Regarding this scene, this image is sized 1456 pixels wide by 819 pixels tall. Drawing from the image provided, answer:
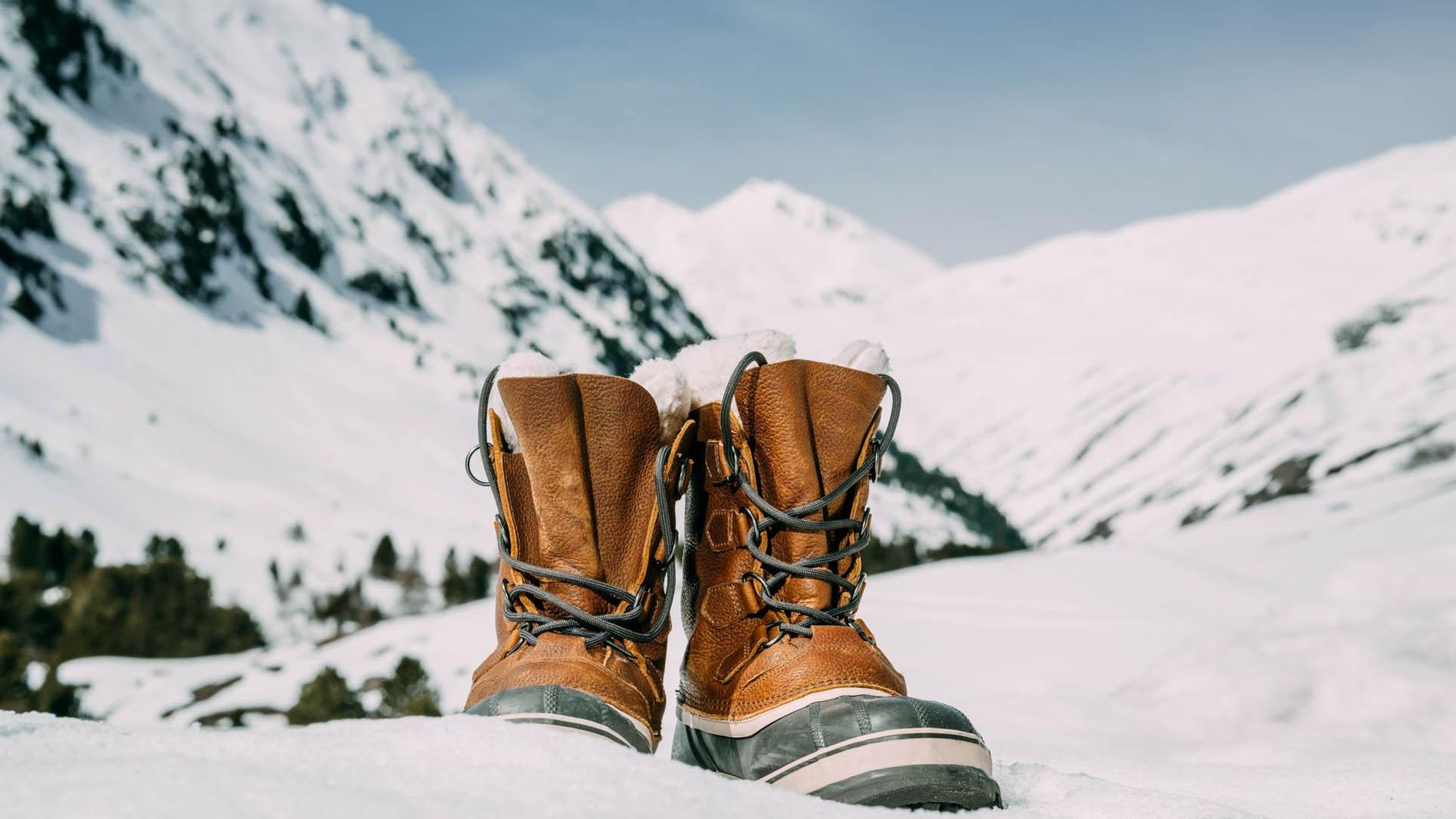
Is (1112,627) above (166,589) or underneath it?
underneath

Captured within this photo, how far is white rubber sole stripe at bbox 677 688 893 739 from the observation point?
296cm

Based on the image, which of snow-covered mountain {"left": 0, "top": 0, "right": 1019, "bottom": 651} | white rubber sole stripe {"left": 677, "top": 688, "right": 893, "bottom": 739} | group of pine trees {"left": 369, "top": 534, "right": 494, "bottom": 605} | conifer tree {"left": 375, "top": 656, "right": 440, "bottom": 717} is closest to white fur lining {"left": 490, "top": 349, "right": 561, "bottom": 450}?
white rubber sole stripe {"left": 677, "top": 688, "right": 893, "bottom": 739}

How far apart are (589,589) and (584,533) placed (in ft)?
0.58

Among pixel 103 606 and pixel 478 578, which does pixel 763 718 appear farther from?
pixel 478 578

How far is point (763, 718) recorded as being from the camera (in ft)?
10.0

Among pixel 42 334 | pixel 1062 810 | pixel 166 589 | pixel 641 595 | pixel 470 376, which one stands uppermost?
pixel 470 376

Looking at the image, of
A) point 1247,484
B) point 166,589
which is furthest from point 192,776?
point 1247,484

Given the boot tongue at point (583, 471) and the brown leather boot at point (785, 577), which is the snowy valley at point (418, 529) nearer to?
the brown leather boot at point (785, 577)

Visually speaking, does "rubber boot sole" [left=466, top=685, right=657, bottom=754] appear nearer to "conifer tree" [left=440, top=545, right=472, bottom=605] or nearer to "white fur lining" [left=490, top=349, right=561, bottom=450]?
"white fur lining" [left=490, top=349, right=561, bottom=450]

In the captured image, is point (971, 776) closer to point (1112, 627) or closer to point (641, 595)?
point (641, 595)

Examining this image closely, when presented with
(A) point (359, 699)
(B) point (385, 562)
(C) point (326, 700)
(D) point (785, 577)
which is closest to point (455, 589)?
(B) point (385, 562)

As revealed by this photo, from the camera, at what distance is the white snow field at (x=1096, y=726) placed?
6.72 ft

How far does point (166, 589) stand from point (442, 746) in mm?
72027

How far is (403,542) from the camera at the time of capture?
9844 centimetres
